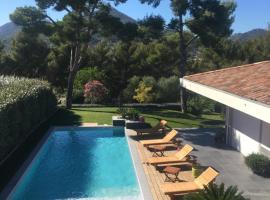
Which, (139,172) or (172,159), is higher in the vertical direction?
(172,159)

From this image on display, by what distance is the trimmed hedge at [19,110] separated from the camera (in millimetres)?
16906

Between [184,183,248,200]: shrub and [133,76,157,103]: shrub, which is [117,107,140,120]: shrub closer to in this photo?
[133,76,157,103]: shrub

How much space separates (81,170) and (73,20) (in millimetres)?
16886

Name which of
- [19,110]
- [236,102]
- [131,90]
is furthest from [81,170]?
[131,90]

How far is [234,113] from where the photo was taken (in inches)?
800

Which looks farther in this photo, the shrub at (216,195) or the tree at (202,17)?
the tree at (202,17)

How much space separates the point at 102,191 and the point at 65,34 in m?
19.3

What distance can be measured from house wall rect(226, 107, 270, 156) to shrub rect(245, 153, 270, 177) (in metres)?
1.08

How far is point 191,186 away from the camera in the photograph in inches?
514

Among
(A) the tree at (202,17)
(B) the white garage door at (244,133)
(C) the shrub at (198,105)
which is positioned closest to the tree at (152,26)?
(A) the tree at (202,17)

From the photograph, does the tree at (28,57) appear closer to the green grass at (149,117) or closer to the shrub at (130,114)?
the green grass at (149,117)

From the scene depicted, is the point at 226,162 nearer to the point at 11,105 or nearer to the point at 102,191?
the point at 102,191

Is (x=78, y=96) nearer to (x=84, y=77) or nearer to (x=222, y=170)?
(x=84, y=77)

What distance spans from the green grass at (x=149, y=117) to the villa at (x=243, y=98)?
471 cm
